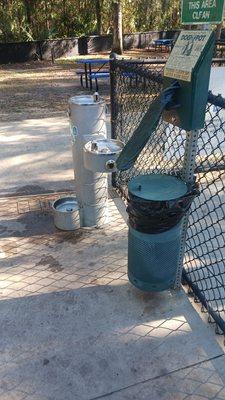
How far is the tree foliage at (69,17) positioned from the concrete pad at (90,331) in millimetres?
16840

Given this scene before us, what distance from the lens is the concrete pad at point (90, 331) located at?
2.14 m

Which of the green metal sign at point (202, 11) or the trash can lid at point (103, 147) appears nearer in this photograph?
the green metal sign at point (202, 11)

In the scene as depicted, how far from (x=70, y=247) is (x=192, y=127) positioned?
1.63 metres

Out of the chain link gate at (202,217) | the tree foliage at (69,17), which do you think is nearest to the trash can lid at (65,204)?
the chain link gate at (202,217)

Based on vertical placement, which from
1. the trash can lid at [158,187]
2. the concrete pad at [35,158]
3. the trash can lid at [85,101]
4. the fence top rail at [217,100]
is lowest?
the concrete pad at [35,158]

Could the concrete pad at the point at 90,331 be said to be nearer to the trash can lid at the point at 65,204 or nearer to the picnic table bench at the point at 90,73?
the trash can lid at the point at 65,204

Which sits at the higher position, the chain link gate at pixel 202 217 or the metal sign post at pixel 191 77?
the metal sign post at pixel 191 77

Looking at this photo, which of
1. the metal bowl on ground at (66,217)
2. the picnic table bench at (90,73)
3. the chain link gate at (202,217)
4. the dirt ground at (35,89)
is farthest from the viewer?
the picnic table bench at (90,73)

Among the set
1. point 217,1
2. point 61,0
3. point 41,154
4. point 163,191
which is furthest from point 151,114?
point 61,0

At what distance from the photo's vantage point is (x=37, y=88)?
11.2 metres

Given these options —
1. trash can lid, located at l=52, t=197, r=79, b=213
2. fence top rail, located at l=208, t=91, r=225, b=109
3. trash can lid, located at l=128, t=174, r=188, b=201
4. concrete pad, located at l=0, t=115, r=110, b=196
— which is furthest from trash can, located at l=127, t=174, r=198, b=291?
concrete pad, located at l=0, t=115, r=110, b=196

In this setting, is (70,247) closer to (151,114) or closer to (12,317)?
(12,317)

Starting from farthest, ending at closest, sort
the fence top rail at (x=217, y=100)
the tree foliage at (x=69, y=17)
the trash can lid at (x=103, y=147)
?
the tree foliage at (x=69, y=17)
the trash can lid at (x=103, y=147)
the fence top rail at (x=217, y=100)

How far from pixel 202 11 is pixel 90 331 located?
1.92m
